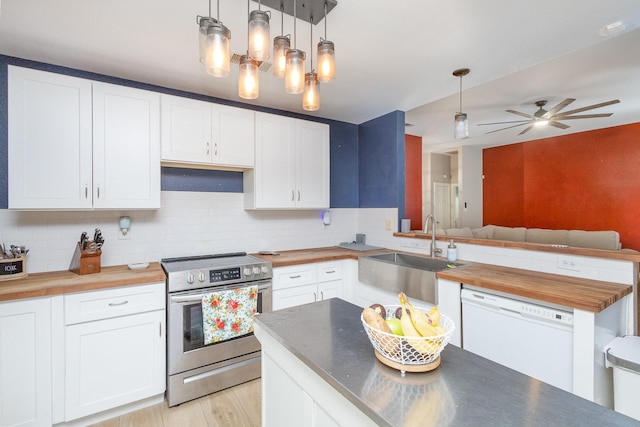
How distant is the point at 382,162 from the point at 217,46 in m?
2.59

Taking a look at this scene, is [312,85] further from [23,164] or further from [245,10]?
[23,164]

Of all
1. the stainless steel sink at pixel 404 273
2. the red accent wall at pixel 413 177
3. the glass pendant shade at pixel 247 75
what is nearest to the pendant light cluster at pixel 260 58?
the glass pendant shade at pixel 247 75

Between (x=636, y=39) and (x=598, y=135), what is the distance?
3.67 meters

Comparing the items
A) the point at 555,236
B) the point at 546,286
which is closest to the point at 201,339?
the point at 546,286

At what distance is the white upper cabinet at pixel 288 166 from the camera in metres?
2.79

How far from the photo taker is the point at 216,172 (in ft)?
9.37

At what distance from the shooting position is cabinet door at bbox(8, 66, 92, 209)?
188 cm

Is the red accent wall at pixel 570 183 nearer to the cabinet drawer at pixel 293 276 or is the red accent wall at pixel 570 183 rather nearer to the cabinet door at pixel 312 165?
the cabinet door at pixel 312 165

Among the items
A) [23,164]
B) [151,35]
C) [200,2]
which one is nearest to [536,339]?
[200,2]

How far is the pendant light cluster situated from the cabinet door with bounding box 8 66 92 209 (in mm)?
1434

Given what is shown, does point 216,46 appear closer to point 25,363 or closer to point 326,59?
point 326,59

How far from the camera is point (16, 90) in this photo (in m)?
1.87

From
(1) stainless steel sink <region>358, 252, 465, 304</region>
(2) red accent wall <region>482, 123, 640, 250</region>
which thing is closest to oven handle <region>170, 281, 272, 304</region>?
(1) stainless steel sink <region>358, 252, 465, 304</region>

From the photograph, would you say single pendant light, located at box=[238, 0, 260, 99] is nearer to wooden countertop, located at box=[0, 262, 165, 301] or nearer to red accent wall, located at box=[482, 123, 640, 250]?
wooden countertop, located at box=[0, 262, 165, 301]
